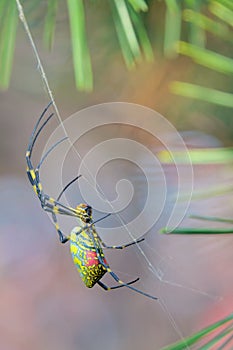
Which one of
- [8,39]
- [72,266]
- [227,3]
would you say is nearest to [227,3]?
[227,3]

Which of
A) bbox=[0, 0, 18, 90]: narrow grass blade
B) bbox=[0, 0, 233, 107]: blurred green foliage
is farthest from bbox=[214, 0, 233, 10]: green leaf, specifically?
→ bbox=[0, 0, 18, 90]: narrow grass blade

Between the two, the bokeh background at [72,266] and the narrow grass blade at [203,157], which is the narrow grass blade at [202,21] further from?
the bokeh background at [72,266]

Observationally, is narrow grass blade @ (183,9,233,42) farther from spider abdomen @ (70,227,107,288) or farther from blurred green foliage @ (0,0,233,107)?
spider abdomen @ (70,227,107,288)

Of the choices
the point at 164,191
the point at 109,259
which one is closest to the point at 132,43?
the point at 164,191

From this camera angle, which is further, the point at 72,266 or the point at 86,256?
the point at 72,266

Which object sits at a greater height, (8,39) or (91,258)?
(8,39)

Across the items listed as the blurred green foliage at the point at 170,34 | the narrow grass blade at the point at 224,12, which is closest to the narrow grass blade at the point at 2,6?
the blurred green foliage at the point at 170,34

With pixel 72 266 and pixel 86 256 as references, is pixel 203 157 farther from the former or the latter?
pixel 72 266
